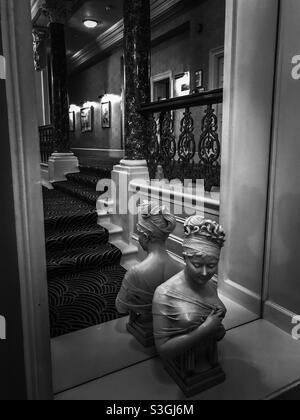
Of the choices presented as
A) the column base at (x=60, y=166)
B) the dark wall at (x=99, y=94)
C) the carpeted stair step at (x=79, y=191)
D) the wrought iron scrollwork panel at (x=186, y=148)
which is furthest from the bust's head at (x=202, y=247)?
the dark wall at (x=99, y=94)

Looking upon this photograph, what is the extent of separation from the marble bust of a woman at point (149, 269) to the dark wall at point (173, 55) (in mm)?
6130

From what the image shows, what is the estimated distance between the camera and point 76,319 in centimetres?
279

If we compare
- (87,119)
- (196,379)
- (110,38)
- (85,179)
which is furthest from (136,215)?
(87,119)

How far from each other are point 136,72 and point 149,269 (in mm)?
3150

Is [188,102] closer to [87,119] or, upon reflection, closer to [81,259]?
[81,259]

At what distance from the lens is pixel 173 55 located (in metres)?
8.84

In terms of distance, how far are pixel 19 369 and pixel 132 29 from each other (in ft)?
13.7

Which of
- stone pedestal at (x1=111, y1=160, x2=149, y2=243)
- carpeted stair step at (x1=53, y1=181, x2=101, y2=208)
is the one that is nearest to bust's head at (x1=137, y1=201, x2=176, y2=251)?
stone pedestal at (x1=111, y1=160, x2=149, y2=243)

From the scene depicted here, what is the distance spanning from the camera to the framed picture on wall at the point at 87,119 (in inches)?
557

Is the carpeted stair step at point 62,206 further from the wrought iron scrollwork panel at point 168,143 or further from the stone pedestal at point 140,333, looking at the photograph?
the stone pedestal at point 140,333

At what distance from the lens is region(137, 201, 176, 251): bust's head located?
2039mm

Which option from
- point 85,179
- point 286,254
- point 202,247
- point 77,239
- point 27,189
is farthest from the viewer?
point 85,179
